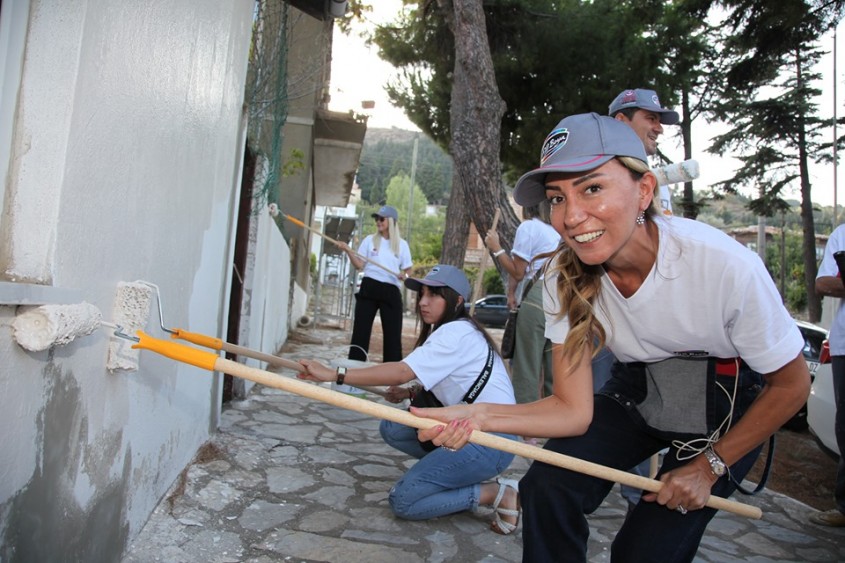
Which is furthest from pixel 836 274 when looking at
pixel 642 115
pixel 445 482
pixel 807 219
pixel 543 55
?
pixel 807 219

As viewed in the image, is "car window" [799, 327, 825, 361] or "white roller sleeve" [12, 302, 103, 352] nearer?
"white roller sleeve" [12, 302, 103, 352]

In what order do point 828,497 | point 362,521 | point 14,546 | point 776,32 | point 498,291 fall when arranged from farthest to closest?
1. point 498,291
2. point 776,32
3. point 828,497
4. point 362,521
5. point 14,546

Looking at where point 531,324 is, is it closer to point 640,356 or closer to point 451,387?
point 451,387

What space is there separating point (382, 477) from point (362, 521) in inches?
31.2

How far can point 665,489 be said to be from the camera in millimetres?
2107

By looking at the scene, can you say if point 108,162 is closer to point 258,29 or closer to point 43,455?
point 43,455

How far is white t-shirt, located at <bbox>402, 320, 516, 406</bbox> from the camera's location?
3.23 meters

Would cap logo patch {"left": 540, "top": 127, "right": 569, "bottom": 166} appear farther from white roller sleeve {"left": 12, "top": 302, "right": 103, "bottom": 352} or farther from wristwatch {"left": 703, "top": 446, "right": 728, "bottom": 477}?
white roller sleeve {"left": 12, "top": 302, "right": 103, "bottom": 352}

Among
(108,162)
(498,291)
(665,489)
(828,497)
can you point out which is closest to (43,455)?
(108,162)

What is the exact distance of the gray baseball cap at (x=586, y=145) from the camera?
6.66 ft

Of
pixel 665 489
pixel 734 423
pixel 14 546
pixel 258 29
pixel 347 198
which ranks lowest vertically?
pixel 14 546

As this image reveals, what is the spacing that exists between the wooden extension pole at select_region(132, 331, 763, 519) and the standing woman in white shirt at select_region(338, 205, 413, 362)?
4.41 meters

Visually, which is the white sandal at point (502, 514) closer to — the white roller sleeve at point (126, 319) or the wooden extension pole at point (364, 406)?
the wooden extension pole at point (364, 406)

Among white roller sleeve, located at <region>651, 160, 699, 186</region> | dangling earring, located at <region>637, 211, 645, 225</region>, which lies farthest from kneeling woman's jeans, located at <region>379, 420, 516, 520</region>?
white roller sleeve, located at <region>651, 160, 699, 186</region>
